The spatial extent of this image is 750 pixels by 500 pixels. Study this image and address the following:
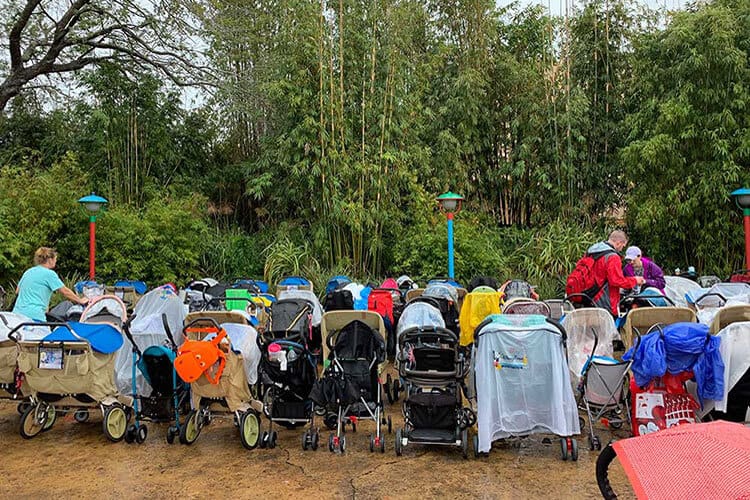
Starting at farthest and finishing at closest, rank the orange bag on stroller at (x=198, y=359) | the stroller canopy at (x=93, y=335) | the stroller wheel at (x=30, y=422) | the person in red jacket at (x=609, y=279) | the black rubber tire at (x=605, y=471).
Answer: the person in red jacket at (x=609, y=279), the stroller wheel at (x=30, y=422), the stroller canopy at (x=93, y=335), the orange bag on stroller at (x=198, y=359), the black rubber tire at (x=605, y=471)

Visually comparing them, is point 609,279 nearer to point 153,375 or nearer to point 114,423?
point 153,375

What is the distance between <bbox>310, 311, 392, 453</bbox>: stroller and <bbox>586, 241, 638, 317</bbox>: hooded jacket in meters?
2.30

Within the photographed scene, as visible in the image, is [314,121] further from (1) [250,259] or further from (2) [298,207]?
(1) [250,259]

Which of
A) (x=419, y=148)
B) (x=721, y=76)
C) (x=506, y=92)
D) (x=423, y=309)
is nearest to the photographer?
(x=423, y=309)

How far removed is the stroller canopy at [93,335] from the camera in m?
4.70

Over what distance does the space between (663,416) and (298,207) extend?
27.6 feet

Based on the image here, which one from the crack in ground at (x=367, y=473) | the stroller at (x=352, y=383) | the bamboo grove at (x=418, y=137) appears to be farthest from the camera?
the bamboo grove at (x=418, y=137)

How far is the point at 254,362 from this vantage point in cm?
480

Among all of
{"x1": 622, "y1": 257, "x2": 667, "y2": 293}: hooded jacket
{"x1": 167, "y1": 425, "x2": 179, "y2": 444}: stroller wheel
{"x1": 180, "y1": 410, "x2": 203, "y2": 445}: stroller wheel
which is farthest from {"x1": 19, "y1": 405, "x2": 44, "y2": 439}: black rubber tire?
{"x1": 622, "y1": 257, "x2": 667, "y2": 293}: hooded jacket

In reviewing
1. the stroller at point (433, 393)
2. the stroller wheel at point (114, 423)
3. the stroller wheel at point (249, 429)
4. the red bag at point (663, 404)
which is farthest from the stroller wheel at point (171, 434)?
the red bag at point (663, 404)

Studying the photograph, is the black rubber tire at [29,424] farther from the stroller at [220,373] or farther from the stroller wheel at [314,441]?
the stroller wheel at [314,441]

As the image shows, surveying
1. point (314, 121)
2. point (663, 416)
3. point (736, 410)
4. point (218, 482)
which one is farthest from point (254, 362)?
point (314, 121)

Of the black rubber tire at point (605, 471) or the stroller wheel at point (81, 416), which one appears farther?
the stroller wheel at point (81, 416)

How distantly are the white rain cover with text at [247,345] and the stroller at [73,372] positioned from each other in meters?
0.85
